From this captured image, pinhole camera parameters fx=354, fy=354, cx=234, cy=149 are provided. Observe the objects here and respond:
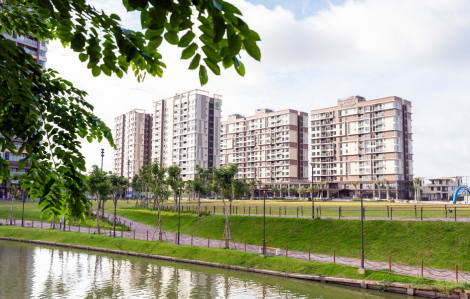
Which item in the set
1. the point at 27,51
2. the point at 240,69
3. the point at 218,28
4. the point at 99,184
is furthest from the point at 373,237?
the point at 27,51

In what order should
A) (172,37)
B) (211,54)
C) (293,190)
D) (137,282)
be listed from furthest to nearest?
(293,190)
(137,282)
(172,37)
(211,54)

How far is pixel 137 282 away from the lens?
2383 centimetres

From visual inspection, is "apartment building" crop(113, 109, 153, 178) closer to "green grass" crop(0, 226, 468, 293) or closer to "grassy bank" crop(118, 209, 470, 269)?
"green grass" crop(0, 226, 468, 293)

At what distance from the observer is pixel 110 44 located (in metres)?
4.07

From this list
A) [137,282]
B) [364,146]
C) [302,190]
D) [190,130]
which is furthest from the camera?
[190,130]

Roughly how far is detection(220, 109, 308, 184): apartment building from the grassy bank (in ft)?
311

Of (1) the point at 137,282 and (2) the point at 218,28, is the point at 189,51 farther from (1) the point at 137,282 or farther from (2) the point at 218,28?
(1) the point at 137,282

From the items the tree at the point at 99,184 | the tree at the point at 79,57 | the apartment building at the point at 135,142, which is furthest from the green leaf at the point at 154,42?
the apartment building at the point at 135,142

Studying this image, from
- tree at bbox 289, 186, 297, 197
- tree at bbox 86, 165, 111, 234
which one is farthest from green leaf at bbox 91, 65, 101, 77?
tree at bbox 289, 186, 297, 197

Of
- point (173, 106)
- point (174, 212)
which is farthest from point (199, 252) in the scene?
point (173, 106)

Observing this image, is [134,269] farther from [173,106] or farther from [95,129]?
[173,106]

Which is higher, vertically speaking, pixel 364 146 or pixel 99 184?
pixel 364 146

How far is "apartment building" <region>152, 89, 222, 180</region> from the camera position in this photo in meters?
127

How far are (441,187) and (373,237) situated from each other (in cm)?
11289
